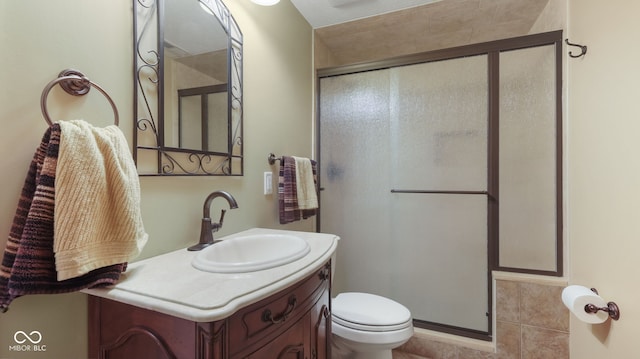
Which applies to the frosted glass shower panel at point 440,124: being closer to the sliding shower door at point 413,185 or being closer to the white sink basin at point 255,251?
the sliding shower door at point 413,185

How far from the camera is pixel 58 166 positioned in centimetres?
53

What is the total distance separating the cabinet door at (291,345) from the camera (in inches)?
26.9

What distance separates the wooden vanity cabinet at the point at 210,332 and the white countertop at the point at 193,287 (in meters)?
0.05

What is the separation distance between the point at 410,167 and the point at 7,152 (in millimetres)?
1826

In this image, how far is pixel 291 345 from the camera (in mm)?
775

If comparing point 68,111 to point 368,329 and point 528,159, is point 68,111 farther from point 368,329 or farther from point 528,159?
point 528,159

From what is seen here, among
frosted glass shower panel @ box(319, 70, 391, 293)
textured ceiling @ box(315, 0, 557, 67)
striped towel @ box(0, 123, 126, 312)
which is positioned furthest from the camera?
frosted glass shower panel @ box(319, 70, 391, 293)

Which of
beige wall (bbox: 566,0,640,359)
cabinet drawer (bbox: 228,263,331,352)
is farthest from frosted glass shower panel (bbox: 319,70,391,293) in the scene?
cabinet drawer (bbox: 228,263,331,352)

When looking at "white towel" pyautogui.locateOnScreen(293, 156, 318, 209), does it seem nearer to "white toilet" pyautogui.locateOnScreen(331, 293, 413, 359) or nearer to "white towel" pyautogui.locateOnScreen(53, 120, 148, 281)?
"white toilet" pyautogui.locateOnScreen(331, 293, 413, 359)

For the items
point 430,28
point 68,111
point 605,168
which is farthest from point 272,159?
point 430,28

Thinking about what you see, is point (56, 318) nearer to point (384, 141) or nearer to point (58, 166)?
point (58, 166)

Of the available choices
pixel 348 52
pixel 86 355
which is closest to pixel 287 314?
pixel 86 355

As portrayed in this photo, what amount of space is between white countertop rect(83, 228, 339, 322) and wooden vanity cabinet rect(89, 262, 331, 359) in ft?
0.18

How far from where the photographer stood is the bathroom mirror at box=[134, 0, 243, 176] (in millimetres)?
849
